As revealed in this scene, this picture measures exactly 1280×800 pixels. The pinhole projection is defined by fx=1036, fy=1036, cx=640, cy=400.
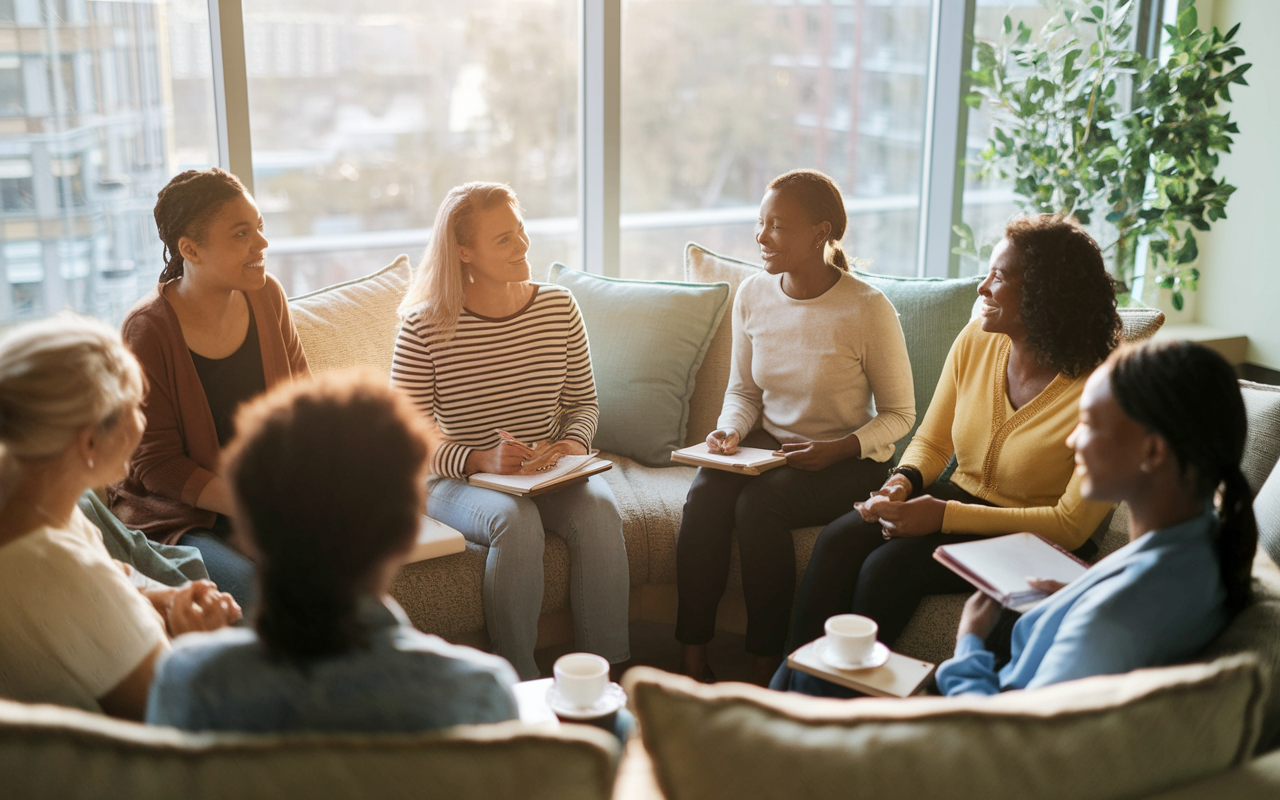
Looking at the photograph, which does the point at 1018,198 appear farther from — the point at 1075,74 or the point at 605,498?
the point at 605,498

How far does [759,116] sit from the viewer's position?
4.09 meters

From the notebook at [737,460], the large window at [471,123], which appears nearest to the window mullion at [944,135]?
the large window at [471,123]

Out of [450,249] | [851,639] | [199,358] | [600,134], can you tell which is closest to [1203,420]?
[851,639]

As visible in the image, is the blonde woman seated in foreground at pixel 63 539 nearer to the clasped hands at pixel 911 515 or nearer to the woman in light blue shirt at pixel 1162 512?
the woman in light blue shirt at pixel 1162 512

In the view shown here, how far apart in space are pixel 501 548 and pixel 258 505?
1368mm

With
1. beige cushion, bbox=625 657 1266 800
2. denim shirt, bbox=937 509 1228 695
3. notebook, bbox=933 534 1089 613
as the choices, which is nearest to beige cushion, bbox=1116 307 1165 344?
notebook, bbox=933 534 1089 613

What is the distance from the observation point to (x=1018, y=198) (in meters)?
4.44

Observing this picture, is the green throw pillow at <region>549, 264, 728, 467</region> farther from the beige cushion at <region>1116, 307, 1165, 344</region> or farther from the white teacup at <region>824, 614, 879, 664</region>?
the white teacup at <region>824, 614, 879, 664</region>

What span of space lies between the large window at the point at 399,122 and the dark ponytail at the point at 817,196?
133 cm

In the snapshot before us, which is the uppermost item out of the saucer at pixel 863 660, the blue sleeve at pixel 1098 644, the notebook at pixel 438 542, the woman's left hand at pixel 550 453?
the blue sleeve at pixel 1098 644

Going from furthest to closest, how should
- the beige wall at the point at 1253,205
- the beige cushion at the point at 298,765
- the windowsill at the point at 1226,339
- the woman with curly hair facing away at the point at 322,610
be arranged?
the windowsill at the point at 1226,339, the beige wall at the point at 1253,205, the woman with curly hair facing away at the point at 322,610, the beige cushion at the point at 298,765

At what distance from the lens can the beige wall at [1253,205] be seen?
3963mm

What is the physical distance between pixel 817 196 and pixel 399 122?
5.49 feet

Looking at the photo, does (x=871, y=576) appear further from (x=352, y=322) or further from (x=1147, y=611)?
(x=352, y=322)
